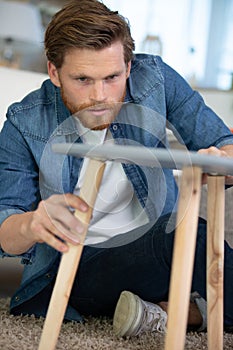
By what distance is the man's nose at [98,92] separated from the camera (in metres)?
1.12

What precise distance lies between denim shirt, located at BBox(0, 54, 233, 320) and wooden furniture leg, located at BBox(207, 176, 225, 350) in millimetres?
315

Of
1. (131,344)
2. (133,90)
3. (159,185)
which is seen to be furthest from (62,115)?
(131,344)

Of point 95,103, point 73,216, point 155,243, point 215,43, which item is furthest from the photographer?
point 215,43

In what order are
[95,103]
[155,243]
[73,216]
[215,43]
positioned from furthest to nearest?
[215,43] → [155,243] → [95,103] → [73,216]

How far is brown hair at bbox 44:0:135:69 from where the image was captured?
1154mm

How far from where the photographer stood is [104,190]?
1348 mm

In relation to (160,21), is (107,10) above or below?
below

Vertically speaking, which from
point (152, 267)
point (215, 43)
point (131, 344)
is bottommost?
point (131, 344)

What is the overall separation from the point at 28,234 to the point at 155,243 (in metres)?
0.35

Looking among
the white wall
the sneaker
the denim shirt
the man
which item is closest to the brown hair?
the man

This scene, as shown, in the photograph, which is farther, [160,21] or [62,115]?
[160,21]

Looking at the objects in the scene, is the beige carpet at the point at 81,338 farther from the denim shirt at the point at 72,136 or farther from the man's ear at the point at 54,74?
the man's ear at the point at 54,74

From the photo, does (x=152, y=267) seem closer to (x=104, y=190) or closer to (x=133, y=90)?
(x=104, y=190)

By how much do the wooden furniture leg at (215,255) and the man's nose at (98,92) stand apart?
0.27m
